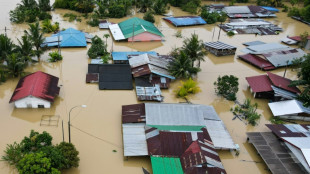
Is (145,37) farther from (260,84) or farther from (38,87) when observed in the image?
(38,87)

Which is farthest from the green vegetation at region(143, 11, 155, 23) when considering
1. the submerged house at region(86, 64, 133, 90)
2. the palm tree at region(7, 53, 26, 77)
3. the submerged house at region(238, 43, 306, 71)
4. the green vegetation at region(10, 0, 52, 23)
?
the palm tree at region(7, 53, 26, 77)

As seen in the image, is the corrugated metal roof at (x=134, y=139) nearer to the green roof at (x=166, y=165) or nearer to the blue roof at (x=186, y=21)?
the green roof at (x=166, y=165)

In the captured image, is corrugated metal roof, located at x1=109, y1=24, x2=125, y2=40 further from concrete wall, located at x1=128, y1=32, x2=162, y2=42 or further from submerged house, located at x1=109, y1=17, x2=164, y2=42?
concrete wall, located at x1=128, y1=32, x2=162, y2=42

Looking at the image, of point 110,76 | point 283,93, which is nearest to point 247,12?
point 283,93

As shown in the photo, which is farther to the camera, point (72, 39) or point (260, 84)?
point (72, 39)

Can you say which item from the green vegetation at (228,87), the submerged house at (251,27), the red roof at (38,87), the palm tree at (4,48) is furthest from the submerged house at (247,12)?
the palm tree at (4,48)

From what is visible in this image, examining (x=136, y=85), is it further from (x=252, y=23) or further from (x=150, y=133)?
(x=252, y=23)
